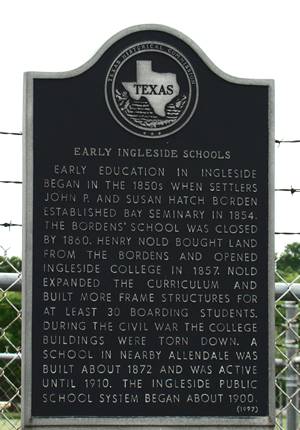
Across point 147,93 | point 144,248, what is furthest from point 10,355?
point 147,93

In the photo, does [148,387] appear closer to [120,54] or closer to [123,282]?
[123,282]

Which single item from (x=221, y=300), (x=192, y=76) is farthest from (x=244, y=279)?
(x=192, y=76)

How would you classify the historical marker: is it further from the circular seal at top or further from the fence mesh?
the fence mesh

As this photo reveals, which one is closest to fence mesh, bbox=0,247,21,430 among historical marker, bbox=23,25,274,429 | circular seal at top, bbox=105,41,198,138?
historical marker, bbox=23,25,274,429

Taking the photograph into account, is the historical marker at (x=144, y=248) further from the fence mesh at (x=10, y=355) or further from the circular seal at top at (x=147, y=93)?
the fence mesh at (x=10, y=355)

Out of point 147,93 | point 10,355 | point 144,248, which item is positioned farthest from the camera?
point 10,355

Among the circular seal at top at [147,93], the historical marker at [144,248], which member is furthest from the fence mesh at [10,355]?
the circular seal at top at [147,93]

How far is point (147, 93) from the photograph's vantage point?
8609 mm

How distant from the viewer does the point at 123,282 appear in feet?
27.8

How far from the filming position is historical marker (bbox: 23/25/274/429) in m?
8.41

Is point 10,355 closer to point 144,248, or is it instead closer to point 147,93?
point 144,248

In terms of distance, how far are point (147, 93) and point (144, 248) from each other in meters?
1.02

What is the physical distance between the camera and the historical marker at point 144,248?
27.6ft

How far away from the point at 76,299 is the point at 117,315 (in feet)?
0.93
